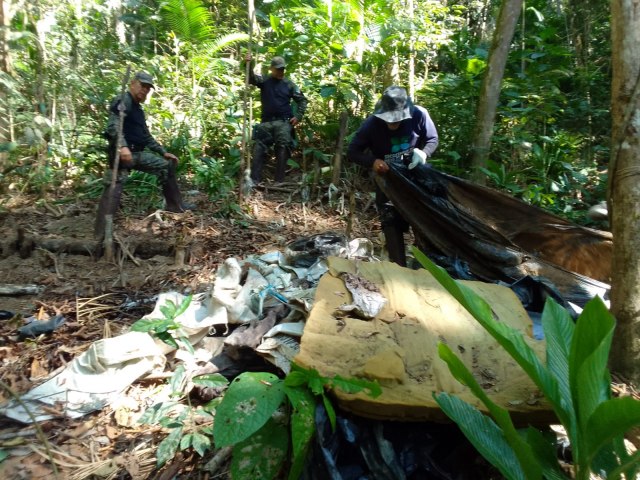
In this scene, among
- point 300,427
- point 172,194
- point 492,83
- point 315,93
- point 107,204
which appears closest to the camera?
point 300,427

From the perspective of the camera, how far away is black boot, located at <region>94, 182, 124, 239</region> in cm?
478

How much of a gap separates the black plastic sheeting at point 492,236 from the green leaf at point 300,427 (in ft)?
6.83

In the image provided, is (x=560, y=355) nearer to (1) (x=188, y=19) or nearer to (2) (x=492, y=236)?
(2) (x=492, y=236)

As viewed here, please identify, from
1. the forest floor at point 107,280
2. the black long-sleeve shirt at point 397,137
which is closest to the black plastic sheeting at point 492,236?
the black long-sleeve shirt at point 397,137

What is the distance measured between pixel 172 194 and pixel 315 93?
10.5ft

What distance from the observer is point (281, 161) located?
265 inches

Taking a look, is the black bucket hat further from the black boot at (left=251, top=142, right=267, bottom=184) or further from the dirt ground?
the black boot at (left=251, top=142, right=267, bottom=184)

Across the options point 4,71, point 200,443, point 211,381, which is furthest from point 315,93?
point 200,443

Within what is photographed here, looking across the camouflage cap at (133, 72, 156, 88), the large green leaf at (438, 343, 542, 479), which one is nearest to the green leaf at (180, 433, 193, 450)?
the large green leaf at (438, 343, 542, 479)

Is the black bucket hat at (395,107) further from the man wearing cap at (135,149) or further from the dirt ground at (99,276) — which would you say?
the man wearing cap at (135,149)

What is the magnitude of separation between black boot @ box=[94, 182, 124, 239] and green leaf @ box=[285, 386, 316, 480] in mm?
3704

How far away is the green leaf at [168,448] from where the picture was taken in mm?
2013

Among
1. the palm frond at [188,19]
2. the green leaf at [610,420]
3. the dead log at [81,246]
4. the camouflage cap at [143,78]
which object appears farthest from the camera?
the palm frond at [188,19]

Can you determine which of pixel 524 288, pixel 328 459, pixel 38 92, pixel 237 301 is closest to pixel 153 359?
pixel 237 301
